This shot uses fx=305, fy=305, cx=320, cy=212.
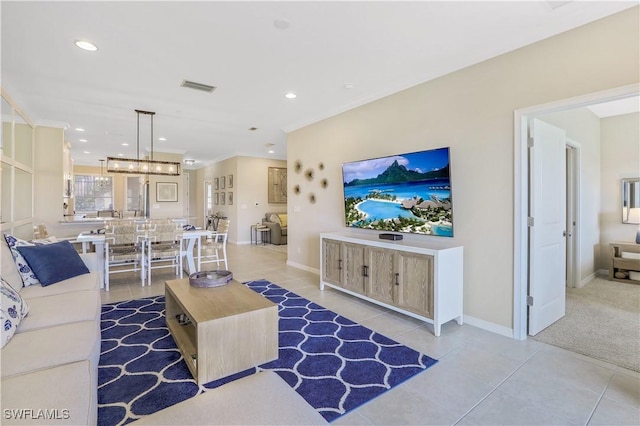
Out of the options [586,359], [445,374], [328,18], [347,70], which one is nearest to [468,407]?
[445,374]

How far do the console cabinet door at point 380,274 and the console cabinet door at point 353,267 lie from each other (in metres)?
0.10

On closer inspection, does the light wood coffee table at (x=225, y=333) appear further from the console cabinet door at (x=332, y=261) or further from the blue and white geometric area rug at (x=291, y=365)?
the console cabinet door at (x=332, y=261)

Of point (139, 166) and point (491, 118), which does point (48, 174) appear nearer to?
point (139, 166)

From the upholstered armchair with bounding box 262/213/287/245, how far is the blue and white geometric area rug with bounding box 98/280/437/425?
551cm

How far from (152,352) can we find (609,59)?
4310mm

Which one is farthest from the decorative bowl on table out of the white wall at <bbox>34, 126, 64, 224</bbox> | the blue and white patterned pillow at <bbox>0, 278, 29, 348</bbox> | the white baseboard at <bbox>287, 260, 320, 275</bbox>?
the white wall at <bbox>34, 126, 64, 224</bbox>

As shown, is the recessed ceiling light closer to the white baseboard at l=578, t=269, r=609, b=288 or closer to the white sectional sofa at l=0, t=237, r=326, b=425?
the white sectional sofa at l=0, t=237, r=326, b=425

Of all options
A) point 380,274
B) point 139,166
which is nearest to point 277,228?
point 139,166

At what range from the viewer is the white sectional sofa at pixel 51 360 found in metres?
1.18

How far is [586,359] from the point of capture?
2.47 meters

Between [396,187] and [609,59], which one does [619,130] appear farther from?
[396,187]

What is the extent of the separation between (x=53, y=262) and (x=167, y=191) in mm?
6012

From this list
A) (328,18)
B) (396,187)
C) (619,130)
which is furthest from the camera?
(619,130)

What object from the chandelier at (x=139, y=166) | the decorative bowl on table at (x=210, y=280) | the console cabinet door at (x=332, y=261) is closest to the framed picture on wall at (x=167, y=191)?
the chandelier at (x=139, y=166)
